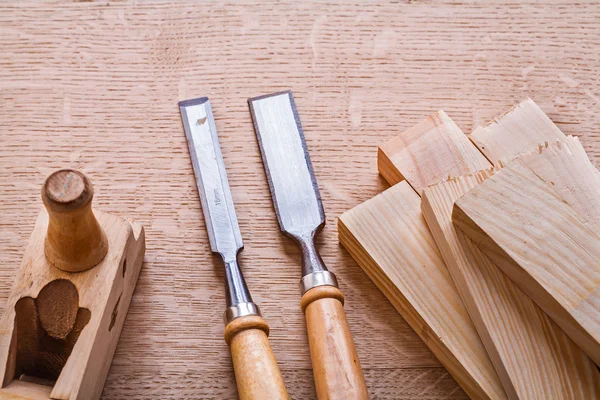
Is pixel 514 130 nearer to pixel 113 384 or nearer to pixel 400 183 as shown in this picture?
pixel 400 183

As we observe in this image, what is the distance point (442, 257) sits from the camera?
0.89 meters

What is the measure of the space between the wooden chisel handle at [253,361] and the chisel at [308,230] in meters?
0.06

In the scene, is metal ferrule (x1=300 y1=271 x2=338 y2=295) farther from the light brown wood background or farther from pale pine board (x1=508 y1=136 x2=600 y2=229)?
pale pine board (x1=508 y1=136 x2=600 y2=229)

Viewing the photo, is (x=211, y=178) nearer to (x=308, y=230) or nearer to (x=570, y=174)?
(x=308, y=230)

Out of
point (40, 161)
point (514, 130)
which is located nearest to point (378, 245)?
point (514, 130)

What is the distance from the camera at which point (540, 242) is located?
0.79 meters

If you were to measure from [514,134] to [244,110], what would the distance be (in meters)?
0.41

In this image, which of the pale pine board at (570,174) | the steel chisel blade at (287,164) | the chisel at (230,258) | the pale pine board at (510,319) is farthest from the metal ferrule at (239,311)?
the pale pine board at (570,174)

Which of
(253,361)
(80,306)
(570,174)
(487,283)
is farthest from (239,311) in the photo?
(570,174)

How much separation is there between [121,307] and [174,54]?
0.43 metres

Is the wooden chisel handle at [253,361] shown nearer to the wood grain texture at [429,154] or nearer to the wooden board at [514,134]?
the wood grain texture at [429,154]

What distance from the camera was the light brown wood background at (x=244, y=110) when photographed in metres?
0.91

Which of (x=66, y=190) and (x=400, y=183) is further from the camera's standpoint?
(x=400, y=183)

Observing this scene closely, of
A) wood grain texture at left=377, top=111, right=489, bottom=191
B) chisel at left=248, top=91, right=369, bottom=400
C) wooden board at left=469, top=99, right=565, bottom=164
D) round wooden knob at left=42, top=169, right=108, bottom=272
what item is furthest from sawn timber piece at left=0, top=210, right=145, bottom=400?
wooden board at left=469, top=99, right=565, bottom=164
